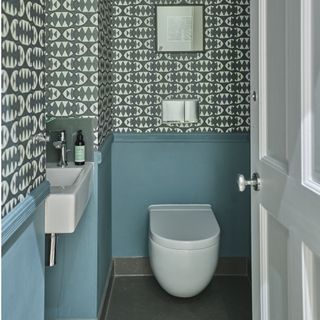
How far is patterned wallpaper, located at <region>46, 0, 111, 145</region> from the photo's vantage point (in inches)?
91.9

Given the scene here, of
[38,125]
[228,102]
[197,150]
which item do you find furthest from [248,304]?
[38,125]

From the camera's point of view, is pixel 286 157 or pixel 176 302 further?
pixel 176 302

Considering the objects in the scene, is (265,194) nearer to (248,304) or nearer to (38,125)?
(38,125)

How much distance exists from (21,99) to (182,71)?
197cm

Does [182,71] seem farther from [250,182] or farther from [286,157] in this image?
[286,157]

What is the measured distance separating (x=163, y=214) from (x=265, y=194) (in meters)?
1.40

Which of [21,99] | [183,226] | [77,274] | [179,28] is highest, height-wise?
[179,28]

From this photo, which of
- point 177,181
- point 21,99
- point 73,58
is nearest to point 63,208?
point 21,99

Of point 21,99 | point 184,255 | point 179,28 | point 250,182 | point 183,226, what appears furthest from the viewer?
point 179,28

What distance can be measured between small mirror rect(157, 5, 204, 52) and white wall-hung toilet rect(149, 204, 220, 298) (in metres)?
1.22

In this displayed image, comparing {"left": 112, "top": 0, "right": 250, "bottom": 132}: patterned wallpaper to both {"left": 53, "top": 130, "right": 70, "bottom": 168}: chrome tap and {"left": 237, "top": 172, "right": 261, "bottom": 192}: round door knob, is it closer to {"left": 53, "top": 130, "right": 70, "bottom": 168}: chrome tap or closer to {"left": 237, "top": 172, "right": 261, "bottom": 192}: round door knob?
{"left": 53, "top": 130, "right": 70, "bottom": 168}: chrome tap

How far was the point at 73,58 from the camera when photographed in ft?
7.72

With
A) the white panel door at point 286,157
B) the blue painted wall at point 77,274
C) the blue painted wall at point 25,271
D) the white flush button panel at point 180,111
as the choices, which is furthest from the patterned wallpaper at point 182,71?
the blue painted wall at point 25,271

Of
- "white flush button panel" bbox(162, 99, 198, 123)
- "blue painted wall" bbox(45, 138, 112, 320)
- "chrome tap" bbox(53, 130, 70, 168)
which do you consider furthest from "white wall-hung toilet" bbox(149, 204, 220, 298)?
"white flush button panel" bbox(162, 99, 198, 123)
